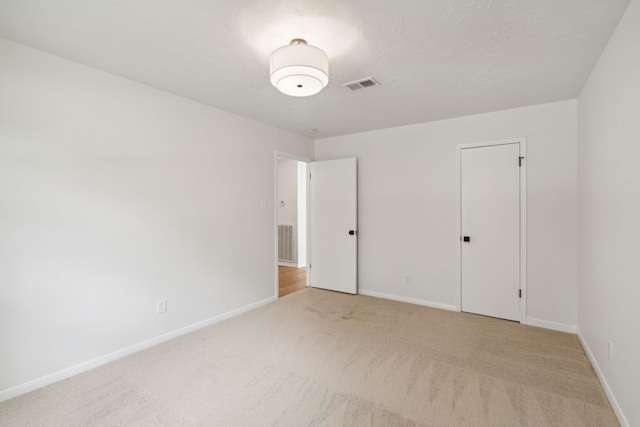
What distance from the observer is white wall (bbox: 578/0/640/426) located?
5.28ft

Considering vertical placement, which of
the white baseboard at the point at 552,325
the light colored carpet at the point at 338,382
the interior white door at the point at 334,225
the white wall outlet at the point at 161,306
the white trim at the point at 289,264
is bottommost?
the light colored carpet at the point at 338,382

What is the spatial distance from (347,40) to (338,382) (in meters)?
2.43

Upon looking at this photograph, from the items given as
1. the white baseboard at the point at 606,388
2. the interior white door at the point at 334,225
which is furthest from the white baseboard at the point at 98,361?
the white baseboard at the point at 606,388

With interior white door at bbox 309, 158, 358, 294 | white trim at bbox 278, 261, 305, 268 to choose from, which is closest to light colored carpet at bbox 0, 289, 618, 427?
interior white door at bbox 309, 158, 358, 294

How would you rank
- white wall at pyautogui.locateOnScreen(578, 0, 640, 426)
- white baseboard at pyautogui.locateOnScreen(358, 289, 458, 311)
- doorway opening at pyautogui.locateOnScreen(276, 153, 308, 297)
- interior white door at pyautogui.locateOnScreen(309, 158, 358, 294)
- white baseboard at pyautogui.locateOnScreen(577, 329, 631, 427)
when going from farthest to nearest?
doorway opening at pyautogui.locateOnScreen(276, 153, 308, 297) < interior white door at pyautogui.locateOnScreen(309, 158, 358, 294) < white baseboard at pyautogui.locateOnScreen(358, 289, 458, 311) < white baseboard at pyautogui.locateOnScreen(577, 329, 631, 427) < white wall at pyautogui.locateOnScreen(578, 0, 640, 426)

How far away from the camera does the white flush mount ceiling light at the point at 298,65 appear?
183 cm

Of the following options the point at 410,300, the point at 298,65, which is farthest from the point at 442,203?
the point at 298,65

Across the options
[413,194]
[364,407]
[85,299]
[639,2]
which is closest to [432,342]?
[364,407]

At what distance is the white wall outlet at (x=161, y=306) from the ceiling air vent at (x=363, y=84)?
2702 millimetres

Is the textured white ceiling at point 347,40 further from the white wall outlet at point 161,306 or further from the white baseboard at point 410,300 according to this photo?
the white baseboard at point 410,300

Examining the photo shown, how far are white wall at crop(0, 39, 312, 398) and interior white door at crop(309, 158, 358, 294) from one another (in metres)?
1.51

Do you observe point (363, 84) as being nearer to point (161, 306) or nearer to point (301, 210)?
point (161, 306)

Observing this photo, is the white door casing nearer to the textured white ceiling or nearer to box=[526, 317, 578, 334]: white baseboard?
box=[526, 317, 578, 334]: white baseboard

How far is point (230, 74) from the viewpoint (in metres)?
2.53
